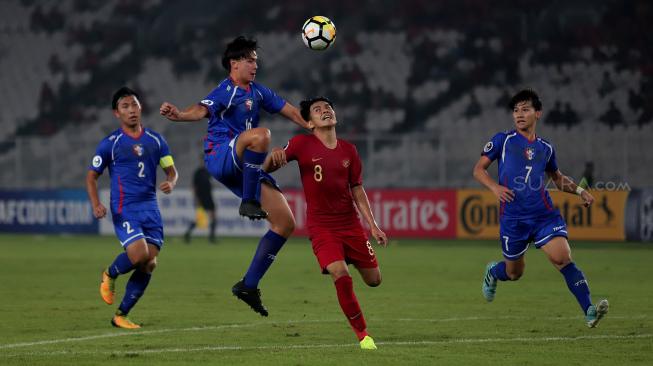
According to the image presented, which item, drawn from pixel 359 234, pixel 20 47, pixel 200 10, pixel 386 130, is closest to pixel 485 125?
pixel 386 130

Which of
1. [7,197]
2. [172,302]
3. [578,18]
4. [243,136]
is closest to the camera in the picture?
[243,136]

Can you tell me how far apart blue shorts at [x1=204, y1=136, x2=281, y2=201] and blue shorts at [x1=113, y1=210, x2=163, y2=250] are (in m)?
1.43

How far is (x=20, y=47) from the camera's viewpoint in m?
39.4

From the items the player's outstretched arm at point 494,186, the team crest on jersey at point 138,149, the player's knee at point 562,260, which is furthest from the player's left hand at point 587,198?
the team crest on jersey at point 138,149

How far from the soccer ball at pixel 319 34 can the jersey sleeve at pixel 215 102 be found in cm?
107

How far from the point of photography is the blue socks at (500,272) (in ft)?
A: 39.4

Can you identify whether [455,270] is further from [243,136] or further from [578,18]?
[578,18]

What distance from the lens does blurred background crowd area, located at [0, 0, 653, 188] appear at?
28516mm

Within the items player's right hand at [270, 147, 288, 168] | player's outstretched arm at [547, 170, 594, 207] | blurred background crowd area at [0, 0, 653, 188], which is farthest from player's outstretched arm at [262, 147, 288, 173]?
blurred background crowd area at [0, 0, 653, 188]

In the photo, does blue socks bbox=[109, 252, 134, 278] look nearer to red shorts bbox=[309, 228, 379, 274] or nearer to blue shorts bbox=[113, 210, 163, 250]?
blue shorts bbox=[113, 210, 163, 250]

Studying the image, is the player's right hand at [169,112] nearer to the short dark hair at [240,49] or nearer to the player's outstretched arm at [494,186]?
the short dark hair at [240,49]

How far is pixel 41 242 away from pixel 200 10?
13.1 metres

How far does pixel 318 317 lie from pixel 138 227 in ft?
7.06

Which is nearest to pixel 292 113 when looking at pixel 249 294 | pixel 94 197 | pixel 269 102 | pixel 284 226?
pixel 269 102
